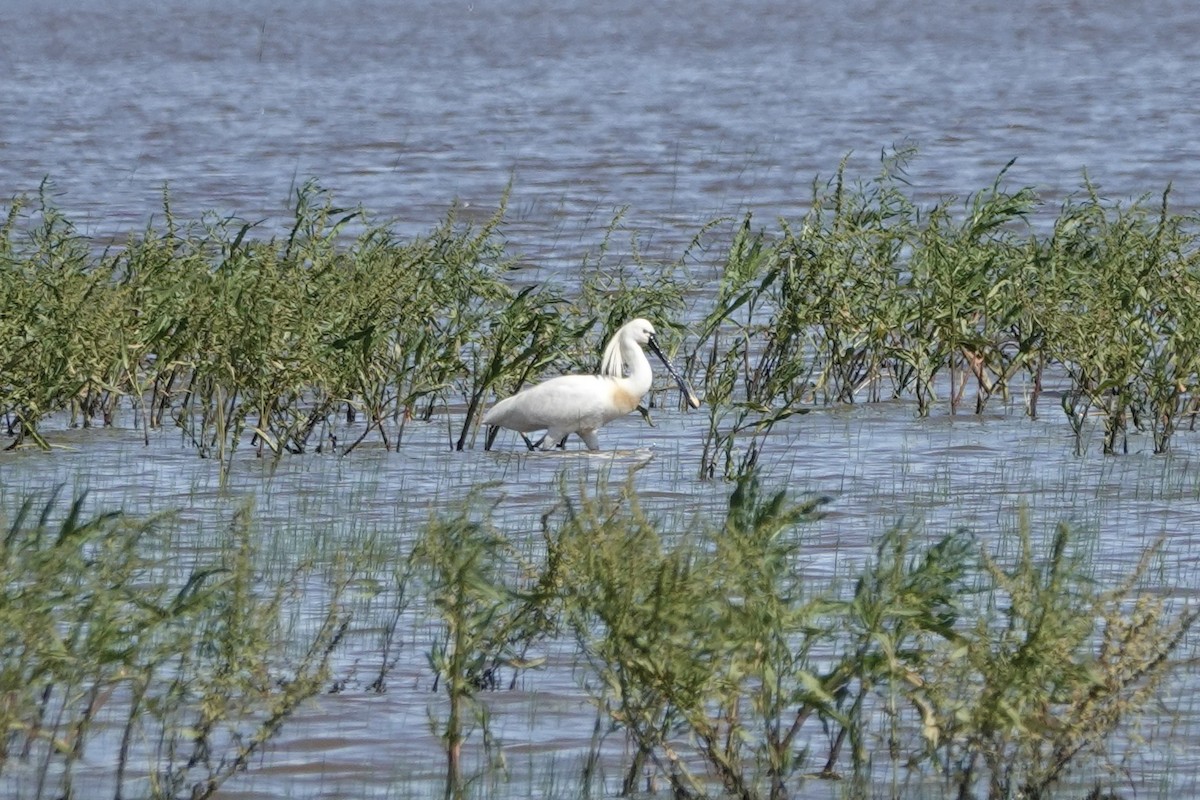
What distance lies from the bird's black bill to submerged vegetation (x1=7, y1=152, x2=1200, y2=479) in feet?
0.40

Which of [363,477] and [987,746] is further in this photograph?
[363,477]

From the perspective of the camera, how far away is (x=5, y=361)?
919 cm

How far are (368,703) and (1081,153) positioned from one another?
18592 millimetres

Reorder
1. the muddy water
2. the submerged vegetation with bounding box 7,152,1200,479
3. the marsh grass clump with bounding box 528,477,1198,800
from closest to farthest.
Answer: the marsh grass clump with bounding box 528,477,1198,800
the muddy water
the submerged vegetation with bounding box 7,152,1200,479

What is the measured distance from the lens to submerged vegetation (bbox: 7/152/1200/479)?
907 cm

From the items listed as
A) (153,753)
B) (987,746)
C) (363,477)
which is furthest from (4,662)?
(363,477)

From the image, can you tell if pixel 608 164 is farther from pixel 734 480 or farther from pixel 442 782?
pixel 442 782

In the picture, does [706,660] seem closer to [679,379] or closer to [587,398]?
[587,398]

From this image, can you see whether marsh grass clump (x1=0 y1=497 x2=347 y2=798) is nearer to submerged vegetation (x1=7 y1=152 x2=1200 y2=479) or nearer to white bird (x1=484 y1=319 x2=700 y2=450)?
submerged vegetation (x1=7 y1=152 x2=1200 y2=479)

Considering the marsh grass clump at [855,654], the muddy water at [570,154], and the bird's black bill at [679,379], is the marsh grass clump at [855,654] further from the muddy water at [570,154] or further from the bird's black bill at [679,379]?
the bird's black bill at [679,379]

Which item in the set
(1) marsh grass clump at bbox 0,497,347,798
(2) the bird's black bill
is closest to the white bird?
(2) the bird's black bill

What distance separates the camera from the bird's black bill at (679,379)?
10.5 meters

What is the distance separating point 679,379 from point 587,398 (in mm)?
848

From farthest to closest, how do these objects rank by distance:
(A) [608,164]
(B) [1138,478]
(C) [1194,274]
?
1. (A) [608,164]
2. (C) [1194,274]
3. (B) [1138,478]
